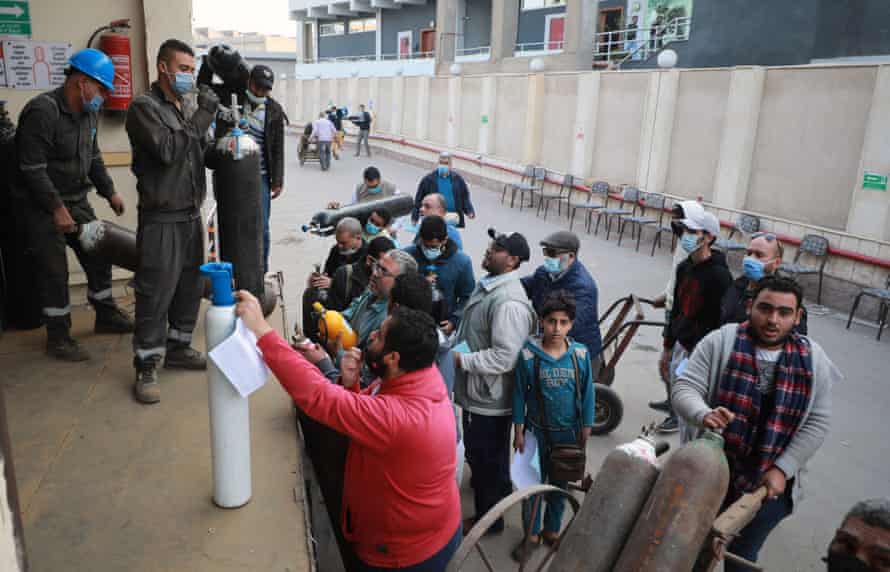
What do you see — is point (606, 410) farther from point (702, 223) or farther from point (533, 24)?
point (533, 24)

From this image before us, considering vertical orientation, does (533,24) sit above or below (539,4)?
below

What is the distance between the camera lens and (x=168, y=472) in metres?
3.01

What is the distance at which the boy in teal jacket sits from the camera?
359 cm

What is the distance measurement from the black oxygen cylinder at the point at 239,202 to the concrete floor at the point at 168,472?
29.1 inches

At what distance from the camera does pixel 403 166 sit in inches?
896

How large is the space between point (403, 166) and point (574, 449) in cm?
1990

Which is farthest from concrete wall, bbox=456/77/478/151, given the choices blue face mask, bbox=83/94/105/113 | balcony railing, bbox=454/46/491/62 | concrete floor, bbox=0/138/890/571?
blue face mask, bbox=83/94/105/113

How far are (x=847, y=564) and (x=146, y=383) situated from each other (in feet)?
10.7

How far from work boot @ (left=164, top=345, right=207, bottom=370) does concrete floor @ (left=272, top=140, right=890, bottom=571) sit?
1.93 meters

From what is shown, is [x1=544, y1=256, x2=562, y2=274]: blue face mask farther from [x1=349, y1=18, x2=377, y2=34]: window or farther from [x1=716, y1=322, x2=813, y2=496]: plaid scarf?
[x1=349, y1=18, x2=377, y2=34]: window

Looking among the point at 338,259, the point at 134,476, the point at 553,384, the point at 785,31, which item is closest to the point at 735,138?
the point at 785,31

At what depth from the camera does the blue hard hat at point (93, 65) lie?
3666 mm

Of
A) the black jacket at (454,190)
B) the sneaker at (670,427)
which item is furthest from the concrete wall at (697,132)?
the sneaker at (670,427)

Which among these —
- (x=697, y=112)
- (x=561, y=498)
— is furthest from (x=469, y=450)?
(x=697, y=112)
